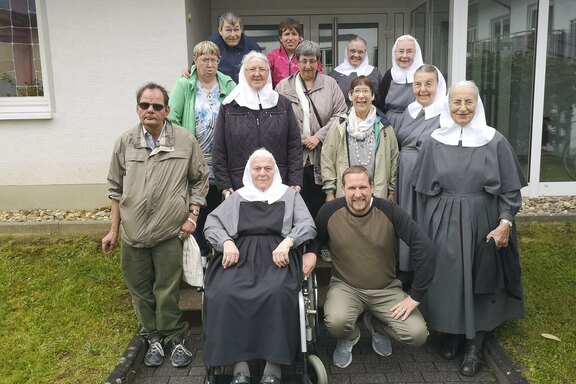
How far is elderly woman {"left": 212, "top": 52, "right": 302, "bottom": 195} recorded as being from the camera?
4.02 meters

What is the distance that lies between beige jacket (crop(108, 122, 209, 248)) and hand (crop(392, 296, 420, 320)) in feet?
4.95

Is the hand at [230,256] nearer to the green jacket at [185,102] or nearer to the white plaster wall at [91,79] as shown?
the green jacket at [185,102]

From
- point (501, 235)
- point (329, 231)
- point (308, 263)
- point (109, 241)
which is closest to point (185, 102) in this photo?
point (109, 241)

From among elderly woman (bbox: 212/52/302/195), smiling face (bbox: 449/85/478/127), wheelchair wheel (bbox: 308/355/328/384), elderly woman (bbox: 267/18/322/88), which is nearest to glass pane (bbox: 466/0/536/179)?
elderly woman (bbox: 267/18/322/88)

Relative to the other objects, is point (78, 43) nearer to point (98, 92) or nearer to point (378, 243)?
point (98, 92)

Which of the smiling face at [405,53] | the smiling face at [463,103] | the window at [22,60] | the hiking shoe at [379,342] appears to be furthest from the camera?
the window at [22,60]

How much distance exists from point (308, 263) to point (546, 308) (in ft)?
7.04

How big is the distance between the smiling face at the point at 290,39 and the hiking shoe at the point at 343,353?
98.5 inches

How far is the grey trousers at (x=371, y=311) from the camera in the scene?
3.51 metres

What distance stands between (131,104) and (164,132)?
3.16 m

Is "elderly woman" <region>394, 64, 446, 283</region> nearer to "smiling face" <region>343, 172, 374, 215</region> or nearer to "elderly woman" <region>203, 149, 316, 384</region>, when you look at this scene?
"smiling face" <region>343, 172, 374, 215</region>

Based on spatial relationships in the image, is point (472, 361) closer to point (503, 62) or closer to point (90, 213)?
point (503, 62)

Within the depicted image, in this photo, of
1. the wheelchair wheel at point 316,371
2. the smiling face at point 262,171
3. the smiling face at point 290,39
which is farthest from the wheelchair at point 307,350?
the smiling face at point 290,39

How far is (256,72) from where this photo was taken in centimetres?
395
